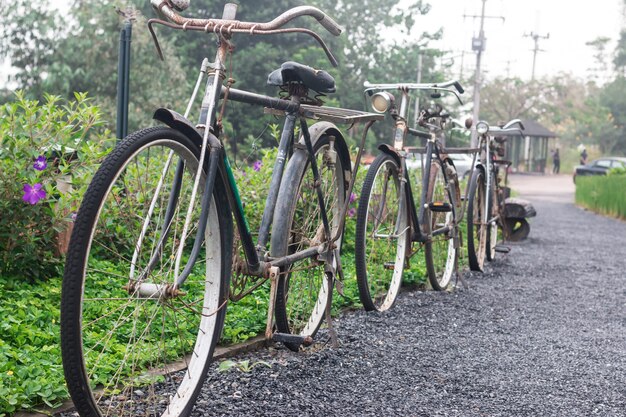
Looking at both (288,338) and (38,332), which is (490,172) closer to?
(288,338)

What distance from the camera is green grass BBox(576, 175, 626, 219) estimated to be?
55.3 feet

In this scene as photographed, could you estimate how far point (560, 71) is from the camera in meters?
69.9

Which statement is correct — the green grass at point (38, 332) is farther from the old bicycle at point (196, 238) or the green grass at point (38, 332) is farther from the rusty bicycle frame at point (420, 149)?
the rusty bicycle frame at point (420, 149)

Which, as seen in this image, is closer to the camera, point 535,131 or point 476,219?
point 476,219

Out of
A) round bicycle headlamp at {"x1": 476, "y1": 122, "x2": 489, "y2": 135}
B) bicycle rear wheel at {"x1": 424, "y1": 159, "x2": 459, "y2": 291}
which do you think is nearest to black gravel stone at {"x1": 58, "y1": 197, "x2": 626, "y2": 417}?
bicycle rear wheel at {"x1": 424, "y1": 159, "x2": 459, "y2": 291}

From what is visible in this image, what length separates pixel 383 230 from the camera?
5.30 m

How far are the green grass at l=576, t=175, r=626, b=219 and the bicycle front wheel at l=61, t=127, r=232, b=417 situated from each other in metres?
14.9

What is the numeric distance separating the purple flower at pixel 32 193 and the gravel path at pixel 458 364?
4.87 feet

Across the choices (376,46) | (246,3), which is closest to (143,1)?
(246,3)

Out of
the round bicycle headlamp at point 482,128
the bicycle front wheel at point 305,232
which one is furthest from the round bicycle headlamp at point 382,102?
the round bicycle headlamp at point 482,128

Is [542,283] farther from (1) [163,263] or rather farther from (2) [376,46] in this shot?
(2) [376,46]

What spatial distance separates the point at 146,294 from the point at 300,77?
4.31ft

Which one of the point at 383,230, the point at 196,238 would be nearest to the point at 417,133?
the point at 383,230

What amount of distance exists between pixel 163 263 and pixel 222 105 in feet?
1.85
